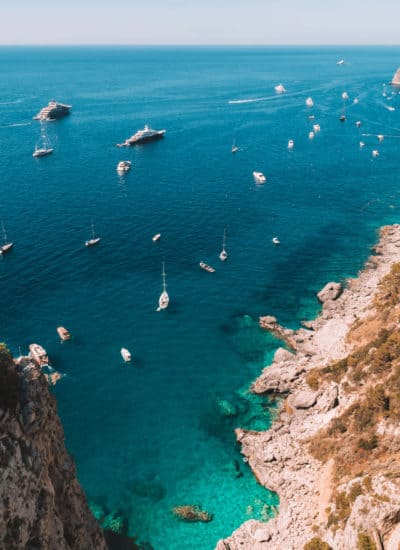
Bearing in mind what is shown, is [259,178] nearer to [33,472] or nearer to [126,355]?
[126,355]

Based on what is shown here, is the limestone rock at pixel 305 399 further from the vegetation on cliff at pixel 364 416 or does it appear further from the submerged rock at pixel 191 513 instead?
the submerged rock at pixel 191 513

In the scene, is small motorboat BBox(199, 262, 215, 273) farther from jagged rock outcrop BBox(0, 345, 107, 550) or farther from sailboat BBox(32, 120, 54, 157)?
sailboat BBox(32, 120, 54, 157)

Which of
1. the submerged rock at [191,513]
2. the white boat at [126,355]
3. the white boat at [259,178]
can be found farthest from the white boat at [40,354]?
the white boat at [259,178]

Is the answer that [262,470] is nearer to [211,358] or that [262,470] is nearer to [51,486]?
[211,358]

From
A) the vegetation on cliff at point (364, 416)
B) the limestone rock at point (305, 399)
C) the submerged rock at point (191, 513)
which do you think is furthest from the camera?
the limestone rock at point (305, 399)

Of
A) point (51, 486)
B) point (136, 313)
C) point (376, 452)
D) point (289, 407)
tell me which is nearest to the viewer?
point (51, 486)

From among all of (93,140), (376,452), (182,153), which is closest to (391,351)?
(376,452)
